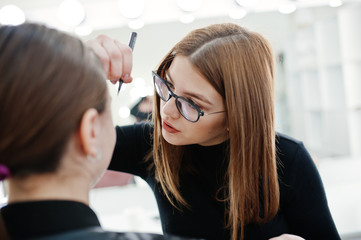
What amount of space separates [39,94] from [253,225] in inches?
24.5

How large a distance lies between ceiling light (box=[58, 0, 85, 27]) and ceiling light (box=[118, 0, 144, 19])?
0.17 metres

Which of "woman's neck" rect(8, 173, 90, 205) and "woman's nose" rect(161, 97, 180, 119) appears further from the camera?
"woman's nose" rect(161, 97, 180, 119)

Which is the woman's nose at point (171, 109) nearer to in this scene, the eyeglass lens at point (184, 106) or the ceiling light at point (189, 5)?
the eyeglass lens at point (184, 106)

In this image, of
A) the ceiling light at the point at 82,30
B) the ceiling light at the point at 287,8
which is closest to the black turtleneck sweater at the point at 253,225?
the ceiling light at the point at 82,30

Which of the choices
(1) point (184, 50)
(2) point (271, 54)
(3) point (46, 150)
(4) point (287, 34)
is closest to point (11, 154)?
(3) point (46, 150)

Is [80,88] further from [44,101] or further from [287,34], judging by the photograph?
[287,34]

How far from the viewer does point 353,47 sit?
68.6 inches

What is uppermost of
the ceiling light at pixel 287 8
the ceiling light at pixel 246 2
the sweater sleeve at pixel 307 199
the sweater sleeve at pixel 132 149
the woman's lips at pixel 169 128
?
the ceiling light at pixel 246 2

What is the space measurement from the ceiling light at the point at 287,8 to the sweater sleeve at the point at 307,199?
969 mm

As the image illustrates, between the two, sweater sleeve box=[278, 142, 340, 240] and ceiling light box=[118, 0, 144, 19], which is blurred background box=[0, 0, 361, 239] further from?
sweater sleeve box=[278, 142, 340, 240]

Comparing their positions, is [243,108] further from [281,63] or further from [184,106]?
[281,63]

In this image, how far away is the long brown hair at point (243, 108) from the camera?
0.77 metres

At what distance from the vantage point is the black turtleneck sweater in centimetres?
83

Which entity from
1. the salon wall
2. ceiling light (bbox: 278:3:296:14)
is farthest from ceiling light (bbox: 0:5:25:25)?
ceiling light (bbox: 278:3:296:14)
